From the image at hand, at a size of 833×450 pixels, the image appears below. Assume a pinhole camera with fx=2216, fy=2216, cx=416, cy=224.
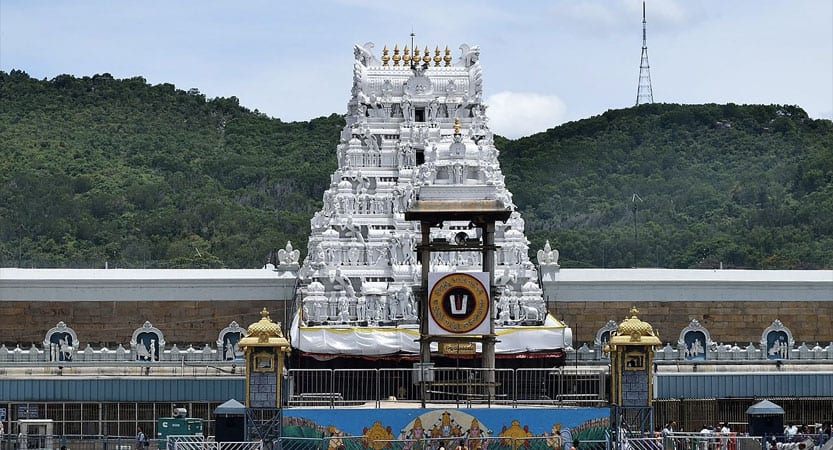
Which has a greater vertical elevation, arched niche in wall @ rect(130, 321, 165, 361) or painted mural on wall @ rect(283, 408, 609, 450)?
arched niche in wall @ rect(130, 321, 165, 361)

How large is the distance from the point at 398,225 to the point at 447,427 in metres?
21.0

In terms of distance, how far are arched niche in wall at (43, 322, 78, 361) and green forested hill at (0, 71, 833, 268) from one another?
32562mm

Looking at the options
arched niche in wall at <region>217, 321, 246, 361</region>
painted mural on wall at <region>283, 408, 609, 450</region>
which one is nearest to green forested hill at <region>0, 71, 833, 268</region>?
arched niche in wall at <region>217, 321, 246, 361</region>

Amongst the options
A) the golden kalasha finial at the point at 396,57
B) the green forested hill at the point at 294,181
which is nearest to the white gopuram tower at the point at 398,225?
the golden kalasha finial at the point at 396,57

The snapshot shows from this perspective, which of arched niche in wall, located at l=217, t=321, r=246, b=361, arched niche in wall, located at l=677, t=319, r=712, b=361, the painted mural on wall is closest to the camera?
the painted mural on wall

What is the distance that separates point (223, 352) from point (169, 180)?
61.3 metres

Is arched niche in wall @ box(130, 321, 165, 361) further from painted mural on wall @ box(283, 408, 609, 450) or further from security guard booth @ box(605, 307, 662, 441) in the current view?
security guard booth @ box(605, 307, 662, 441)

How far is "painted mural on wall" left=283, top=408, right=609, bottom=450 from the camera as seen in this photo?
157 feet

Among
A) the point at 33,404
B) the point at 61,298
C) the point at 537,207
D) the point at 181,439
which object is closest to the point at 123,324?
the point at 61,298

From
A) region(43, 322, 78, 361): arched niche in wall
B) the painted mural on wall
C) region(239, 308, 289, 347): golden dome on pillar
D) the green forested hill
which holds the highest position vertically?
the green forested hill

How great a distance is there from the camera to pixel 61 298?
246 feet

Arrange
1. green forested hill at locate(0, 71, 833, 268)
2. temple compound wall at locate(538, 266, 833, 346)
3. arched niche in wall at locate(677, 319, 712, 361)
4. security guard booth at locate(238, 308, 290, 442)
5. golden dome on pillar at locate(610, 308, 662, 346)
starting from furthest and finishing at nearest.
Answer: green forested hill at locate(0, 71, 833, 268) → temple compound wall at locate(538, 266, 833, 346) → arched niche in wall at locate(677, 319, 712, 361) → golden dome on pillar at locate(610, 308, 662, 346) → security guard booth at locate(238, 308, 290, 442)

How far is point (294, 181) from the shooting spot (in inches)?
5187

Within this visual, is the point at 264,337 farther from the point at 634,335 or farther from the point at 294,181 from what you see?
the point at 294,181
